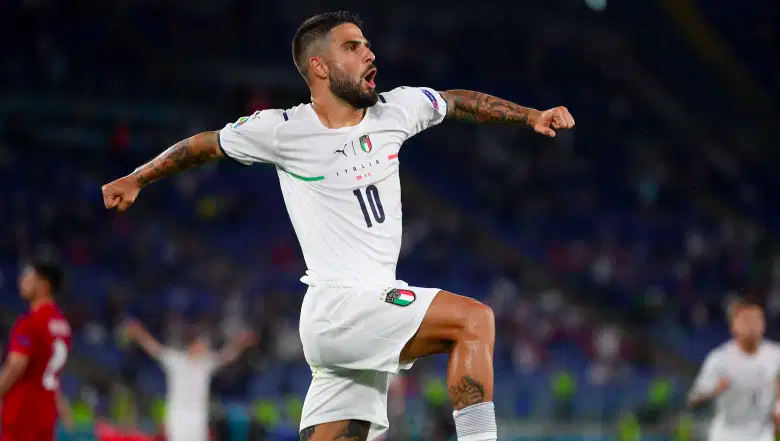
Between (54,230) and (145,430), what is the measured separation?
569cm

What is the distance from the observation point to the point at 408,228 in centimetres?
1884

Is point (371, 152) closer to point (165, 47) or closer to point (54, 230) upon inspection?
point (54, 230)

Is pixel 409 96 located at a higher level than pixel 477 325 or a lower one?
higher

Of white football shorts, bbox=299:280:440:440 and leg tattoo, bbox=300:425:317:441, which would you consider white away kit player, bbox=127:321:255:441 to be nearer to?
leg tattoo, bbox=300:425:317:441

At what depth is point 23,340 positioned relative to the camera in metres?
7.24

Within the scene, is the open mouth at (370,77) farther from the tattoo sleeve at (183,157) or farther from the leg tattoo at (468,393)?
the leg tattoo at (468,393)

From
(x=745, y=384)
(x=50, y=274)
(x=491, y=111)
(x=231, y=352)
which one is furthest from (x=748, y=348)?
(x=231, y=352)

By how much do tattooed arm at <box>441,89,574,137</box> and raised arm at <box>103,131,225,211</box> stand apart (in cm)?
111

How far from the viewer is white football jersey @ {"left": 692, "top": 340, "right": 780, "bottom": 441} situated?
829cm

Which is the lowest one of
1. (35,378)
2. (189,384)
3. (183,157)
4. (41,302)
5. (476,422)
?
(189,384)

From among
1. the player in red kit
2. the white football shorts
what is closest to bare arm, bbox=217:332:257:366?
the player in red kit

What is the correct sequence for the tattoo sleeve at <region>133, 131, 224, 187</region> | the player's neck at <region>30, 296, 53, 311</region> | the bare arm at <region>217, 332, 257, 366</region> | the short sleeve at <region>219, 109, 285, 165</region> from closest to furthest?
the short sleeve at <region>219, 109, 285, 165</region> → the tattoo sleeve at <region>133, 131, 224, 187</region> → the player's neck at <region>30, 296, 53, 311</region> → the bare arm at <region>217, 332, 257, 366</region>

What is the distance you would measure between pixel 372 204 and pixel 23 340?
3771 mm

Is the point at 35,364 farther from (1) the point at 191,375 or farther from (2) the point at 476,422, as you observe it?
(1) the point at 191,375
